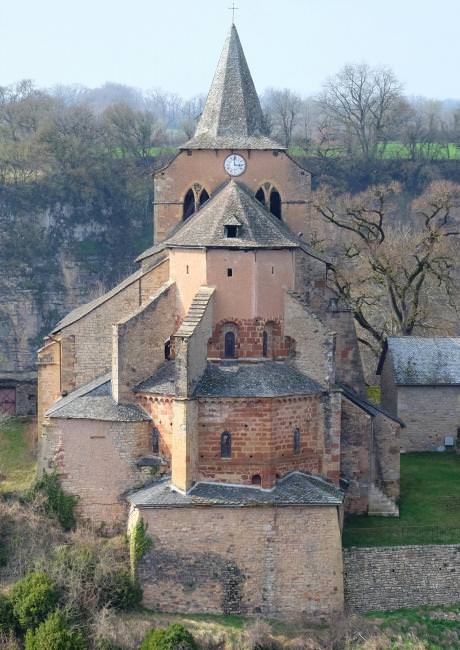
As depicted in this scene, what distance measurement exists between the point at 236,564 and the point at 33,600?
242 inches

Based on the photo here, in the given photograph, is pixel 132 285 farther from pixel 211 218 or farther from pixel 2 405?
pixel 2 405

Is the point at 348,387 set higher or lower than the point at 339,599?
higher

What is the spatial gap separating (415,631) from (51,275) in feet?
204

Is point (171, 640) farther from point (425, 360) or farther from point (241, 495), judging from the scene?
point (425, 360)

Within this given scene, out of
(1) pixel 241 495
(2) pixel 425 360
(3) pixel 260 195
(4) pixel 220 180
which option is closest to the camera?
(1) pixel 241 495

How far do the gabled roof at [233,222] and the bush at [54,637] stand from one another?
12.6 metres

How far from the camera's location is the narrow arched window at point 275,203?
1806 inches

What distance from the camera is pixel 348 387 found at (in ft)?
148

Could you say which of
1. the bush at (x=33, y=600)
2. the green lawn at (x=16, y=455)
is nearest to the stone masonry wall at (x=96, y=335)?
the green lawn at (x=16, y=455)

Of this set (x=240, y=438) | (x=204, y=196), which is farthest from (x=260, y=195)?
(x=240, y=438)

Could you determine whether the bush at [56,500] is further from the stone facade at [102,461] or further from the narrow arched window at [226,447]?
the narrow arched window at [226,447]

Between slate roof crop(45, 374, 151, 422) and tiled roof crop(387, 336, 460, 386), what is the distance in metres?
16.0

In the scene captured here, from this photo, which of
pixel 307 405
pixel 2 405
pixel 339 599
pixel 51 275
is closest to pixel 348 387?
pixel 307 405

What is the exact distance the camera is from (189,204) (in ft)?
151
